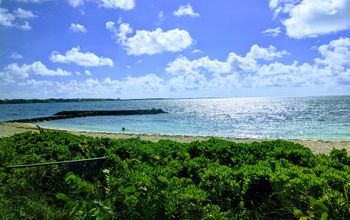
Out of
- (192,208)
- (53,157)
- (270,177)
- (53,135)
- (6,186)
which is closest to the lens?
(192,208)

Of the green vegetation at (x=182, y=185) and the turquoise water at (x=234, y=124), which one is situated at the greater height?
the green vegetation at (x=182, y=185)

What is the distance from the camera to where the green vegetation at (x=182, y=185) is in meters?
3.75

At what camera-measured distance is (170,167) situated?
5418mm

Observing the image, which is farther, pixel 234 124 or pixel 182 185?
pixel 234 124

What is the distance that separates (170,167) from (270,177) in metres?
1.71

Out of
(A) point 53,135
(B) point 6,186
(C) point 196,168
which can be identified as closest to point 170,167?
(C) point 196,168

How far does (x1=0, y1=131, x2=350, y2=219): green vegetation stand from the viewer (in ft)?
12.3

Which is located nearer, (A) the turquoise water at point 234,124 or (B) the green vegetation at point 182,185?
(B) the green vegetation at point 182,185

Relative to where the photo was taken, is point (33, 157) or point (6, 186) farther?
point (33, 157)

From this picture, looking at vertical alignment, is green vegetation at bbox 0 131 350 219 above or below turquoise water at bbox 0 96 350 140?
above

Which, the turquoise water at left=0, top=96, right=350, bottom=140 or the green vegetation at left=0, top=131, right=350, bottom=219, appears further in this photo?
the turquoise water at left=0, top=96, right=350, bottom=140

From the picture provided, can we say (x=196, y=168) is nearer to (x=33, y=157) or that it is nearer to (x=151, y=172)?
(x=151, y=172)

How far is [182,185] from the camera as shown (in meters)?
4.62

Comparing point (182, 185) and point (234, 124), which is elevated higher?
point (182, 185)
